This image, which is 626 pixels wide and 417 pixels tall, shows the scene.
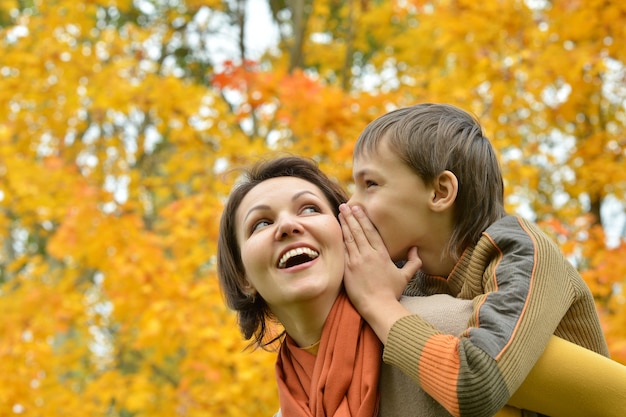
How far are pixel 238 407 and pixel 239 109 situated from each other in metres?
2.25

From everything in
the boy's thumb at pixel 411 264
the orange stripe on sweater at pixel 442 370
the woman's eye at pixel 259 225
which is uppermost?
the orange stripe on sweater at pixel 442 370

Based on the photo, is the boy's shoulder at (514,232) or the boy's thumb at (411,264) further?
the boy's thumb at (411,264)

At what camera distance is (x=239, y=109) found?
241 inches

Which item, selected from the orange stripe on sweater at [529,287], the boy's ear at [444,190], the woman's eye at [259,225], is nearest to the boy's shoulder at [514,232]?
the orange stripe on sweater at [529,287]

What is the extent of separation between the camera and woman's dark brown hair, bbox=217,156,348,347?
6.59ft

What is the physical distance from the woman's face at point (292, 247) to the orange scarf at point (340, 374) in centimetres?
8

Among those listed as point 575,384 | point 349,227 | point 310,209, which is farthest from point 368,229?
point 575,384

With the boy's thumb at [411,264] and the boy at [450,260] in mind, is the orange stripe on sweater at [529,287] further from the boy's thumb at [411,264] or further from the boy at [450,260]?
the boy's thumb at [411,264]

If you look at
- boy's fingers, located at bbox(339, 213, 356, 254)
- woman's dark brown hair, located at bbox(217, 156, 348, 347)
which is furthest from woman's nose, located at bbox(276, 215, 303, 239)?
woman's dark brown hair, located at bbox(217, 156, 348, 347)

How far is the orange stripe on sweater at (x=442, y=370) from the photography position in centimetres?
141

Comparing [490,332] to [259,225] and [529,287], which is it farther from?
[259,225]

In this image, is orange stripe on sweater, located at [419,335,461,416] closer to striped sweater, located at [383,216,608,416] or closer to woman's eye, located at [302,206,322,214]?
striped sweater, located at [383,216,608,416]

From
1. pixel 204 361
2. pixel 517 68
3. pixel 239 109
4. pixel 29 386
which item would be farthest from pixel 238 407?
pixel 517 68

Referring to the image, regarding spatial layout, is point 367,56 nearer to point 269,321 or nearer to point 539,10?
point 539,10
